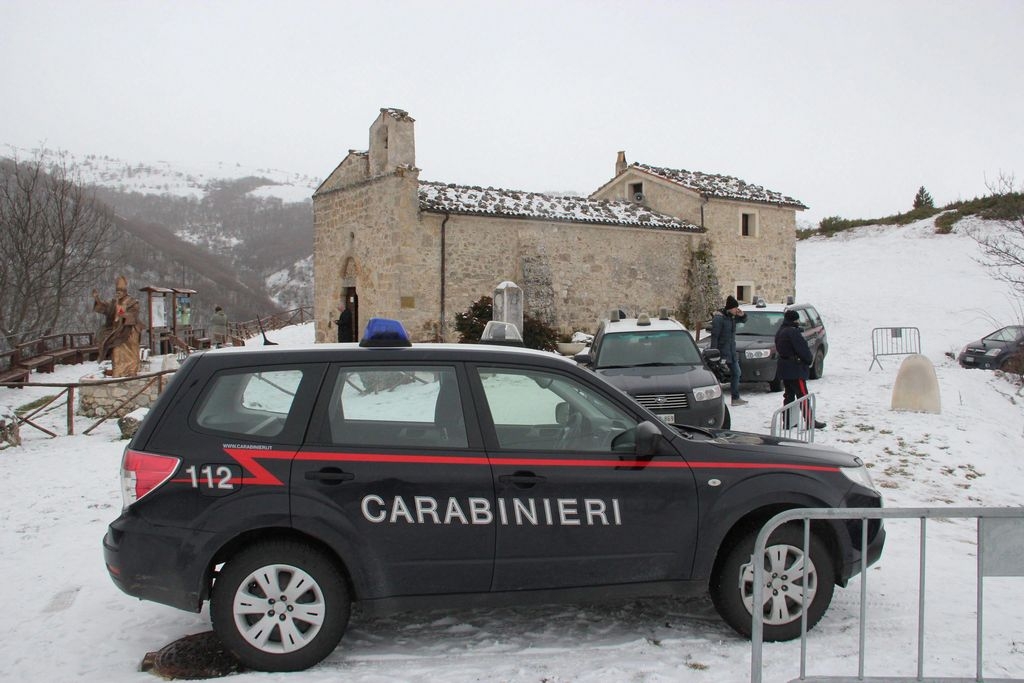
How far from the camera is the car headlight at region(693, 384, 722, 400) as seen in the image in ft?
29.9

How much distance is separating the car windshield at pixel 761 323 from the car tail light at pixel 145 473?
12.6 metres

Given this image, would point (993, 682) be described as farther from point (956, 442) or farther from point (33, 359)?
point (33, 359)

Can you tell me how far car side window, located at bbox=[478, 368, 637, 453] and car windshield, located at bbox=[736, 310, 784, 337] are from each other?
11.2 m

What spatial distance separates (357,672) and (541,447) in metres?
1.53

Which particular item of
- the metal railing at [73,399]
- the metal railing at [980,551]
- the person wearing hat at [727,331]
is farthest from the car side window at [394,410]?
the metal railing at [73,399]

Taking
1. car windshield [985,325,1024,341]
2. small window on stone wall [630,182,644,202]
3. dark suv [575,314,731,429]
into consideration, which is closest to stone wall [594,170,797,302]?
small window on stone wall [630,182,644,202]

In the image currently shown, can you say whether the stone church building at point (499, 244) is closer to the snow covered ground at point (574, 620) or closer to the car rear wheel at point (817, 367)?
the car rear wheel at point (817, 367)

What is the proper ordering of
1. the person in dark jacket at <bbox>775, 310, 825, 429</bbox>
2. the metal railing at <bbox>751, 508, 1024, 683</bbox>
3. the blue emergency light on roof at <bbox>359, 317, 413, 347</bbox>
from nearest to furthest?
the metal railing at <bbox>751, 508, 1024, 683</bbox>, the blue emergency light on roof at <bbox>359, 317, 413, 347</bbox>, the person in dark jacket at <bbox>775, 310, 825, 429</bbox>

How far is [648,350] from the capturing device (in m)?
10.4

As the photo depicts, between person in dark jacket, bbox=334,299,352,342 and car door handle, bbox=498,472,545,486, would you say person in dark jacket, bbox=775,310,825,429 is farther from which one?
person in dark jacket, bbox=334,299,352,342

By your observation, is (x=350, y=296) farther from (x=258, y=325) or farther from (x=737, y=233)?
(x=258, y=325)

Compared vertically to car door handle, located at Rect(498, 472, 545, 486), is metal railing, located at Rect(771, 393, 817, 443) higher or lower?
lower

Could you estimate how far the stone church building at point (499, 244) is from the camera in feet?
61.0

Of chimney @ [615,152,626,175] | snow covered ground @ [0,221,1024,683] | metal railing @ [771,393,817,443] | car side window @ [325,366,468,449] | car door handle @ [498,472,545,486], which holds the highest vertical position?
chimney @ [615,152,626,175]
